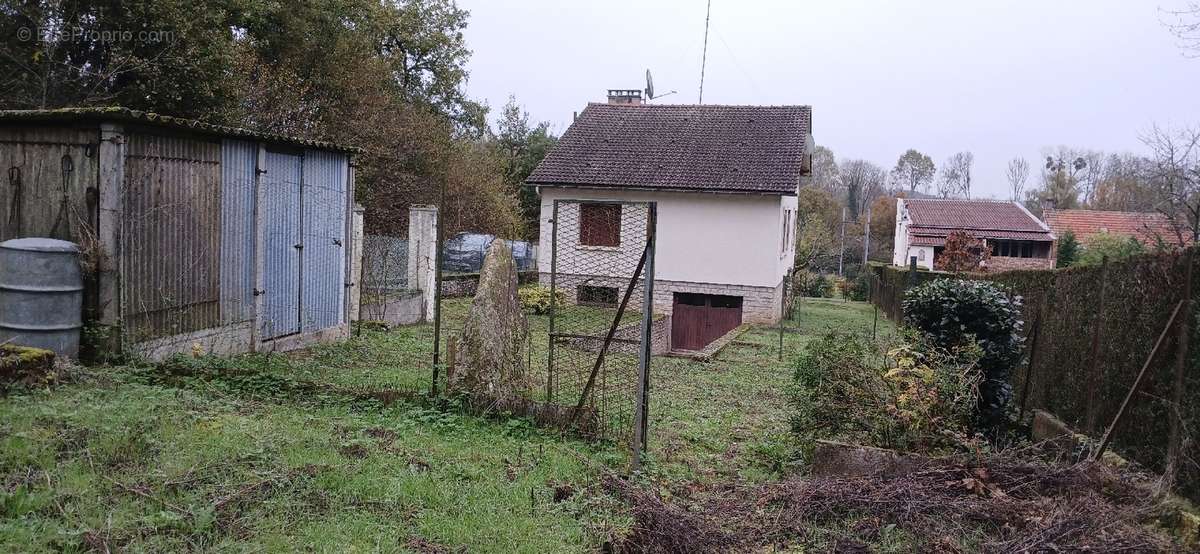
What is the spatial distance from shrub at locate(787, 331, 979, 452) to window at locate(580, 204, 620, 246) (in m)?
15.0

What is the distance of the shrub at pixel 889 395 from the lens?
259 inches

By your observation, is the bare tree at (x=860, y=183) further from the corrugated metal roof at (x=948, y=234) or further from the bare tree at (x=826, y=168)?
the corrugated metal roof at (x=948, y=234)

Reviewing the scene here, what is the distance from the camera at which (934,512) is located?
17.1 ft

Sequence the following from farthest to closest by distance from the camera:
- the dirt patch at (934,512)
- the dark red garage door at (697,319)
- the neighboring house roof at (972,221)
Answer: the neighboring house roof at (972,221)
the dark red garage door at (697,319)
the dirt patch at (934,512)

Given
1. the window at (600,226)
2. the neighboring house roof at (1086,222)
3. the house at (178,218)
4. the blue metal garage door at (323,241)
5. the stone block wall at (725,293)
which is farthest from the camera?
the neighboring house roof at (1086,222)

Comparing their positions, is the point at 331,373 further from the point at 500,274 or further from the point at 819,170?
the point at 819,170

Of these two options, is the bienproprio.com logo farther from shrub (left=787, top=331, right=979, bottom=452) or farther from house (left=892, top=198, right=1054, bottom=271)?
house (left=892, top=198, right=1054, bottom=271)

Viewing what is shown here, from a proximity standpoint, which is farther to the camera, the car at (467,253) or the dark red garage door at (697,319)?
the car at (467,253)

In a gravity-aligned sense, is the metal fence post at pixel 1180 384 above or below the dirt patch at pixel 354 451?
above

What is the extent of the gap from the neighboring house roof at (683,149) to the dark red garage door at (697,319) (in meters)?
3.43

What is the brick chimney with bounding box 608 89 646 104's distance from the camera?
2959 cm

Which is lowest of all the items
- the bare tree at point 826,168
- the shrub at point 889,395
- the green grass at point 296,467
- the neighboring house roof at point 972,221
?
the green grass at point 296,467

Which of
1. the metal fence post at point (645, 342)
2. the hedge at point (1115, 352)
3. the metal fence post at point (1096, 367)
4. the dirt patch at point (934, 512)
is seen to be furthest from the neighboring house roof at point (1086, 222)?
the metal fence post at point (645, 342)

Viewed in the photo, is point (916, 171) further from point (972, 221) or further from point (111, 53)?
point (111, 53)
